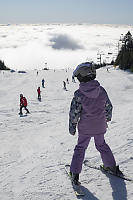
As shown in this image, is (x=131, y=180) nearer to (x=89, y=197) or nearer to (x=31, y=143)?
(x=89, y=197)

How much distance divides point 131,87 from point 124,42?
86.9ft

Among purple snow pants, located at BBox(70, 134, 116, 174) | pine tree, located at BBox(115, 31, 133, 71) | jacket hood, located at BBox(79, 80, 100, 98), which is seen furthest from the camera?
pine tree, located at BBox(115, 31, 133, 71)

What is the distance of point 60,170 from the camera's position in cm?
414

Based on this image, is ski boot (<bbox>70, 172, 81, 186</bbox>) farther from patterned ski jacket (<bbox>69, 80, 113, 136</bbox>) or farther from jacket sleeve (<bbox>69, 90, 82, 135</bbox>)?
jacket sleeve (<bbox>69, 90, 82, 135</bbox>)

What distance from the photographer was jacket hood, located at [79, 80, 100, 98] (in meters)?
3.21

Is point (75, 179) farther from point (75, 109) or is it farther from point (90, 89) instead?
point (90, 89)

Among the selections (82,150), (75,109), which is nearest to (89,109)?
(75,109)

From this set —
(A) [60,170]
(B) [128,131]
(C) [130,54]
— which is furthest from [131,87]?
(A) [60,170]

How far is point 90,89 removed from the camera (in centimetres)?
321

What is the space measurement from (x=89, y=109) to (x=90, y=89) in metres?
0.28

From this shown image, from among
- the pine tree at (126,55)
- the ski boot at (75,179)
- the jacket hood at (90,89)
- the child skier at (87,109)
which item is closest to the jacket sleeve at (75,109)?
the child skier at (87,109)

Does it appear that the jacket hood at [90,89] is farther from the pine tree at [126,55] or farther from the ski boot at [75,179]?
the pine tree at [126,55]

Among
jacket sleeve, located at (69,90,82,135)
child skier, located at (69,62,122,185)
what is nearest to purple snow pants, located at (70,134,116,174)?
child skier, located at (69,62,122,185)

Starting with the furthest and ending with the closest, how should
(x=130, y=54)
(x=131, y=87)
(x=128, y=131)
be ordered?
(x=130, y=54) < (x=131, y=87) < (x=128, y=131)
